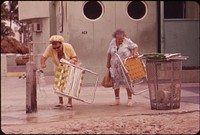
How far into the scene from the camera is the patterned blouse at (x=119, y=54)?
9656 millimetres

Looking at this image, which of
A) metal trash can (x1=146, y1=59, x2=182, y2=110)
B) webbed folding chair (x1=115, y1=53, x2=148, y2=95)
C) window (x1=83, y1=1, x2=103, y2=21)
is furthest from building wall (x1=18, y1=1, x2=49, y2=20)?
metal trash can (x1=146, y1=59, x2=182, y2=110)

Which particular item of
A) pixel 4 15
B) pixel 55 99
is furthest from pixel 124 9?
pixel 4 15

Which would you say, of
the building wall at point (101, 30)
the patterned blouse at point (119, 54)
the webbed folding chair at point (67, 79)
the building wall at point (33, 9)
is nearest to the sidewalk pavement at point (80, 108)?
the webbed folding chair at point (67, 79)

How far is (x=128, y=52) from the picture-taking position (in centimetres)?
969

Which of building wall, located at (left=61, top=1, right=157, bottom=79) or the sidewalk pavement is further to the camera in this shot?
building wall, located at (left=61, top=1, right=157, bottom=79)

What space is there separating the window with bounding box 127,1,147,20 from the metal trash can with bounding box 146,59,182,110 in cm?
599

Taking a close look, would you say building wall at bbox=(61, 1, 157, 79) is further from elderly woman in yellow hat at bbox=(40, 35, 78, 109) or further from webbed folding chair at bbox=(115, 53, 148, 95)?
elderly woman in yellow hat at bbox=(40, 35, 78, 109)

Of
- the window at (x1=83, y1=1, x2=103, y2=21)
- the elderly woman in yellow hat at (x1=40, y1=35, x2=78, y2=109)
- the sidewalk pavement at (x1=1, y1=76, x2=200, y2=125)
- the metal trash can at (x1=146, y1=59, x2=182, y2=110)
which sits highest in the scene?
the window at (x1=83, y1=1, x2=103, y2=21)

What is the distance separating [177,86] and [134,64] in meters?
1.08

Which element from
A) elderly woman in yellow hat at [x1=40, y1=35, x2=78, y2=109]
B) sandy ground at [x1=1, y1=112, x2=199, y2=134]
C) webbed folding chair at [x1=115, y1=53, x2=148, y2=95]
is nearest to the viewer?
sandy ground at [x1=1, y1=112, x2=199, y2=134]

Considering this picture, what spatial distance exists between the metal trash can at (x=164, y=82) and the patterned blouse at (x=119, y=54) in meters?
0.66

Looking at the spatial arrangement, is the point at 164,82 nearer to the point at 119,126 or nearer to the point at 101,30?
the point at 119,126

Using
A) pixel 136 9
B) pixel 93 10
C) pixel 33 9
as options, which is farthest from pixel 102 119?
pixel 33 9

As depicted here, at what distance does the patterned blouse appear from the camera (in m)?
9.66
